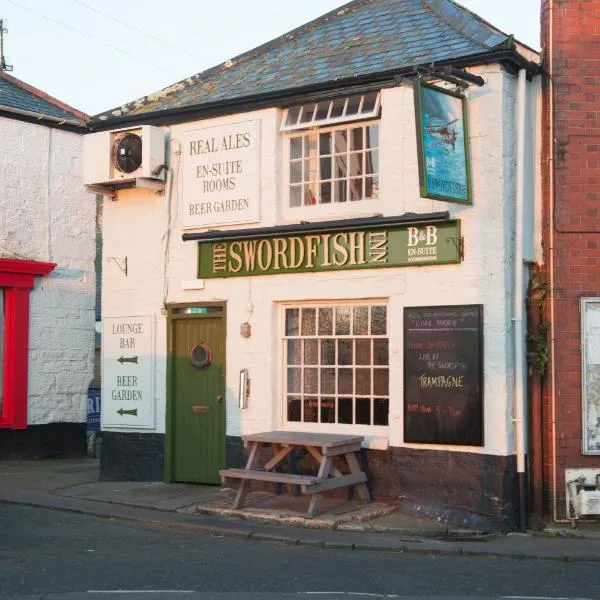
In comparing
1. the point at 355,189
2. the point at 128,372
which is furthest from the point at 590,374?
the point at 128,372

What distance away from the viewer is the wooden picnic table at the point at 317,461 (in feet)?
35.0

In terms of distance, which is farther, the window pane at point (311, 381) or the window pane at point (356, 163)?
the window pane at point (311, 381)

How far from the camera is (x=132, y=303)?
13609 millimetres

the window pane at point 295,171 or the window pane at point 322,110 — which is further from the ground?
the window pane at point 322,110

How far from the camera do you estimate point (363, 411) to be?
11.8m

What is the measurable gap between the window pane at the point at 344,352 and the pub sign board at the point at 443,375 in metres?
0.89

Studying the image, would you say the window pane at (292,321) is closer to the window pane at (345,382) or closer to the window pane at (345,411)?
the window pane at (345,382)

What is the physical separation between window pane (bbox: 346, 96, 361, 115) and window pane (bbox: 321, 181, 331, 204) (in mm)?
895

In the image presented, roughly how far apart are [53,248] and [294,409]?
670 centimetres

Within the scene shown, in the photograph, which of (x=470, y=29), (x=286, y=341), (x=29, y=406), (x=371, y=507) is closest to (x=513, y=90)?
(x=470, y=29)

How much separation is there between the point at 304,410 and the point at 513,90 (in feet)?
14.7

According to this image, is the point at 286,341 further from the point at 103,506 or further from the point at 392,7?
the point at 392,7

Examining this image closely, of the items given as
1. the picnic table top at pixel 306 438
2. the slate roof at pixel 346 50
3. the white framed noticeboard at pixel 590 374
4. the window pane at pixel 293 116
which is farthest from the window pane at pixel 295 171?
the white framed noticeboard at pixel 590 374

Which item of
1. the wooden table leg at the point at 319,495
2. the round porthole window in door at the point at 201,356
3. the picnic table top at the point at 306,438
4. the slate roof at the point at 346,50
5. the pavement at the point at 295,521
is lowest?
the pavement at the point at 295,521
